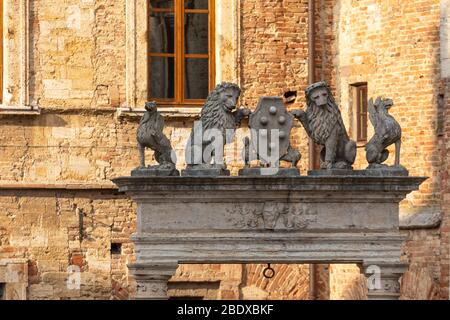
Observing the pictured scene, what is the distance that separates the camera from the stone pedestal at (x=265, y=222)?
21.7 metres

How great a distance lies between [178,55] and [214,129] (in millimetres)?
6534

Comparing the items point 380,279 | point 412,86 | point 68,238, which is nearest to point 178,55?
point 68,238

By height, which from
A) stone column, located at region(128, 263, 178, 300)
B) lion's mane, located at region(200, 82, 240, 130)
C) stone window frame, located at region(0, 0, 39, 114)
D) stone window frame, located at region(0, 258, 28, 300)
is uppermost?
stone window frame, located at region(0, 0, 39, 114)

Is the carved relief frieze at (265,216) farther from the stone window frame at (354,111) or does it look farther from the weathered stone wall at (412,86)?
the stone window frame at (354,111)

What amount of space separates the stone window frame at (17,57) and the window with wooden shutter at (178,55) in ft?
5.56

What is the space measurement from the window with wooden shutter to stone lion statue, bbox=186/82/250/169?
6.30 m

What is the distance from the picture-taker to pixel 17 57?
27.8m

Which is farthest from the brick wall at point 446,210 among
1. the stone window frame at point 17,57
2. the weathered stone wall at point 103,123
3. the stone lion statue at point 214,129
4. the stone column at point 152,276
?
the stone column at point 152,276

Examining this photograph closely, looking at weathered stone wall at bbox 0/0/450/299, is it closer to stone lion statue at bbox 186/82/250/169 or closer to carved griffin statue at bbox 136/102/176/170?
stone lion statue at bbox 186/82/250/169

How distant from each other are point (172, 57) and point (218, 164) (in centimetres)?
676

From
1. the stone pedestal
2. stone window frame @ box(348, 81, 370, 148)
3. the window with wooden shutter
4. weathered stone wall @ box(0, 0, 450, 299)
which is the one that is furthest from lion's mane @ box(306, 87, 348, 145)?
the window with wooden shutter

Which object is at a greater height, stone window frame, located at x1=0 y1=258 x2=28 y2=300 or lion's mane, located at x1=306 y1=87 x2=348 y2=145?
lion's mane, located at x1=306 y1=87 x2=348 y2=145

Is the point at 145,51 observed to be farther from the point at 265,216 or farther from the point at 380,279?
the point at 380,279

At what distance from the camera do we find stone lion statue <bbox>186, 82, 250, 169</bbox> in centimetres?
2188
